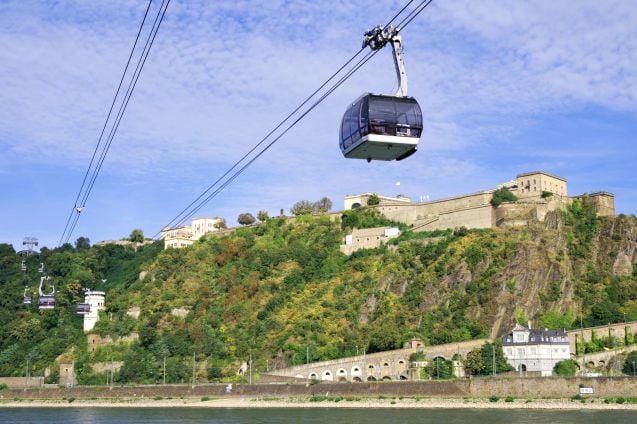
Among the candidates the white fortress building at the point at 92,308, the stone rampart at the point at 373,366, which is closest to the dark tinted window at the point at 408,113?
the stone rampart at the point at 373,366

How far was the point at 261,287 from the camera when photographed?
298 ft

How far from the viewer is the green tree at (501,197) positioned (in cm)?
8769

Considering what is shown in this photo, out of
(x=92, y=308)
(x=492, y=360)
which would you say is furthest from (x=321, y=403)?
(x=92, y=308)

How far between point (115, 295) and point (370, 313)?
35.4m

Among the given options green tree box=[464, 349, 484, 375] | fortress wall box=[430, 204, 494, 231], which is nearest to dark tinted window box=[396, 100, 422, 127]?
green tree box=[464, 349, 484, 375]

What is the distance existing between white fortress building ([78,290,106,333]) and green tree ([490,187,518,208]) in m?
45.5

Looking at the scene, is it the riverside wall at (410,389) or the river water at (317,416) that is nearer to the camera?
the river water at (317,416)

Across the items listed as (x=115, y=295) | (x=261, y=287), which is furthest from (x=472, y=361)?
(x=115, y=295)

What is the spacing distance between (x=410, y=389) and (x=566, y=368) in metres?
12.5

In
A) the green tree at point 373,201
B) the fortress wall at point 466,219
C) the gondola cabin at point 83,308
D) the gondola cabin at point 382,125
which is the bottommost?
the gondola cabin at point 83,308

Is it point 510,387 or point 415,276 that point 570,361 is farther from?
point 415,276

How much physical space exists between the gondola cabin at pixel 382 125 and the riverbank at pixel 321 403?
1447 inches

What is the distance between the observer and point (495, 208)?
87.8 meters

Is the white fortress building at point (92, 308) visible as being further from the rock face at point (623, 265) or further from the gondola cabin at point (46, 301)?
the rock face at point (623, 265)
